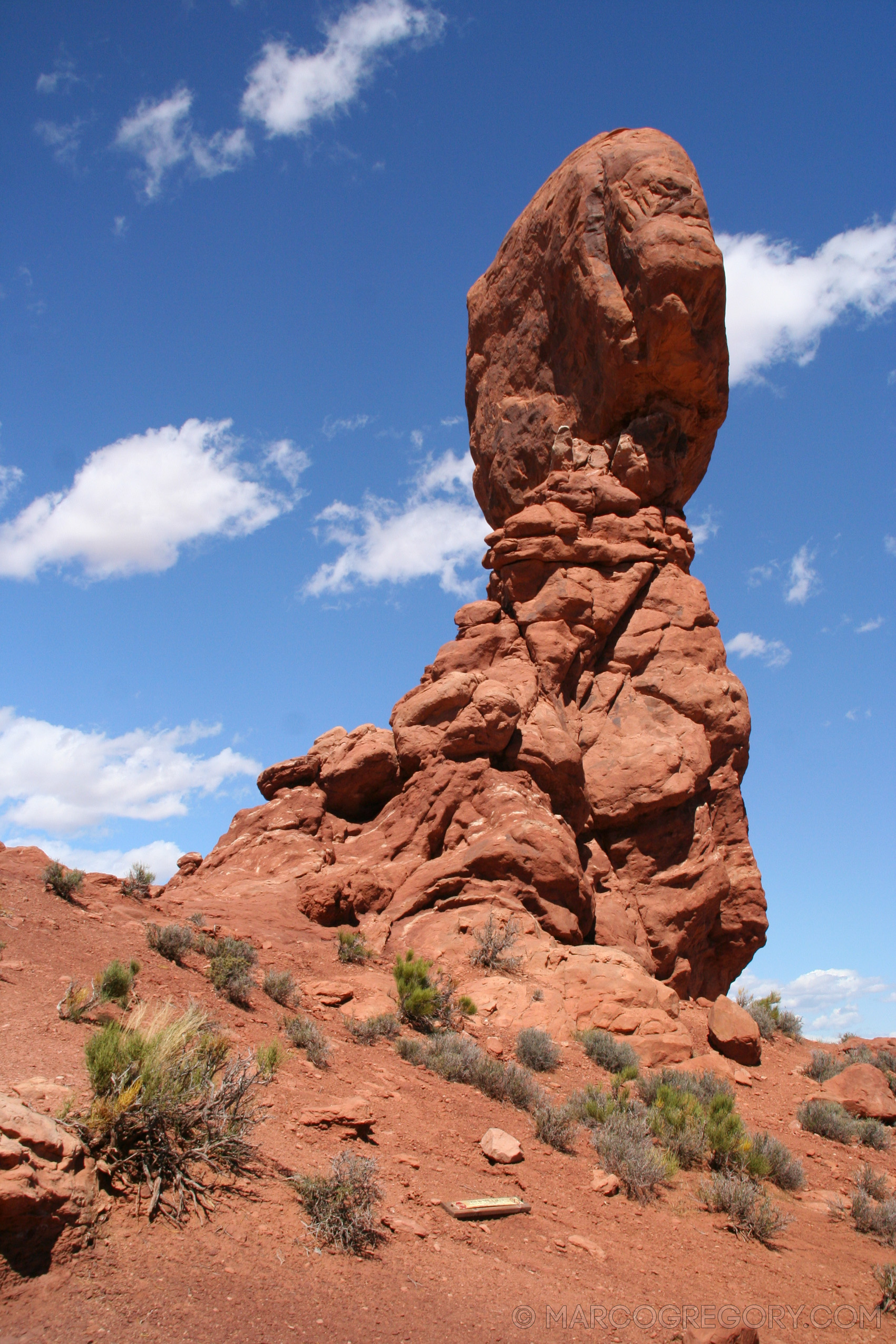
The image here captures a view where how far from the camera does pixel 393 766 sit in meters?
17.0

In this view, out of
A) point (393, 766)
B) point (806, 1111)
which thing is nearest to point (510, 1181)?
point (806, 1111)

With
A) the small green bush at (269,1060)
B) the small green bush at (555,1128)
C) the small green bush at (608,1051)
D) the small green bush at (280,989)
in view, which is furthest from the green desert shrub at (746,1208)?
the small green bush at (280,989)

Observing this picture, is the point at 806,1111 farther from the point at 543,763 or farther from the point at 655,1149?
the point at 543,763

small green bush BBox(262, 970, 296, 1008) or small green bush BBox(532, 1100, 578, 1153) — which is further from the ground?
small green bush BBox(262, 970, 296, 1008)

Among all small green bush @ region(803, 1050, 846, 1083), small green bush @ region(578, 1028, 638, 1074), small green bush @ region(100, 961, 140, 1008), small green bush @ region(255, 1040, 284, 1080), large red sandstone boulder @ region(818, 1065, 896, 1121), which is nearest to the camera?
small green bush @ region(255, 1040, 284, 1080)

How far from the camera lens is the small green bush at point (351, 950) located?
41.2 ft

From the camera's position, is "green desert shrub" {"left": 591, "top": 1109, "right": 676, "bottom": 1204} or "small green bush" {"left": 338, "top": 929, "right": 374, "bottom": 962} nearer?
"green desert shrub" {"left": 591, "top": 1109, "right": 676, "bottom": 1204}

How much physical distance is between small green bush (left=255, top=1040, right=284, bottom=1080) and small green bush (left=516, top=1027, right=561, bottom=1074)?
12.2 ft

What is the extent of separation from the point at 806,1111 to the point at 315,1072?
722cm

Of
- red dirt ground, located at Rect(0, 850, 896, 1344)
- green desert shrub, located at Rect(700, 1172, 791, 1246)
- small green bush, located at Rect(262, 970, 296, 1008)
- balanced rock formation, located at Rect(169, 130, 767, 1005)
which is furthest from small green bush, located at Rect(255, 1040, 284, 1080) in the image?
balanced rock formation, located at Rect(169, 130, 767, 1005)

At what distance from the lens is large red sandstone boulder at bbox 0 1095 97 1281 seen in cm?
404

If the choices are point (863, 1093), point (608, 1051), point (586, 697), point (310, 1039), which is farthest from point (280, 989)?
point (586, 697)

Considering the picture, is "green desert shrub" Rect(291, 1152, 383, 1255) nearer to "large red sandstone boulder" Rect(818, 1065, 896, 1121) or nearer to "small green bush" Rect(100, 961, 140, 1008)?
"small green bush" Rect(100, 961, 140, 1008)

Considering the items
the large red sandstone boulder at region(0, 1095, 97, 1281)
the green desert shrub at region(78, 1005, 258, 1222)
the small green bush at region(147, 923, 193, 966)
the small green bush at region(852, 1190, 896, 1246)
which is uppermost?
the small green bush at region(147, 923, 193, 966)
